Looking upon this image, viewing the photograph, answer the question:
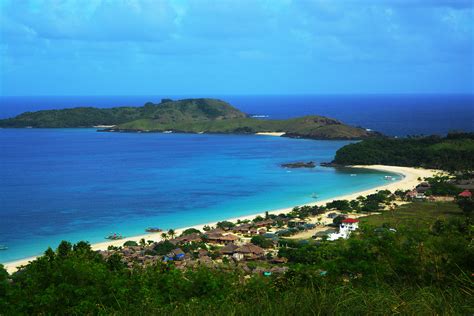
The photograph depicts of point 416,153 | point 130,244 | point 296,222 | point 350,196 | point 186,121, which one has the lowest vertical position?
point 350,196

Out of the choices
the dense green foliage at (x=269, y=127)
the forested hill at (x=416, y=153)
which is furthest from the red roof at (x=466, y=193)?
the dense green foliage at (x=269, y=127)

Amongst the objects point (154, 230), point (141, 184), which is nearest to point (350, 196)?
point (154, 230)

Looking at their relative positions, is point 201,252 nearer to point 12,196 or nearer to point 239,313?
point 239,313

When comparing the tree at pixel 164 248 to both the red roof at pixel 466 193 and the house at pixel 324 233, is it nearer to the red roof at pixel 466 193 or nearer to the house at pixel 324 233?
the house at pixel 324 233

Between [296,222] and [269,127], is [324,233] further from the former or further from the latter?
[269,127]

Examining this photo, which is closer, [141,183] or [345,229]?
[345,229]

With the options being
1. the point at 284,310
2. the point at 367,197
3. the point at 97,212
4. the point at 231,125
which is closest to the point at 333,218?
the point at 367,197
